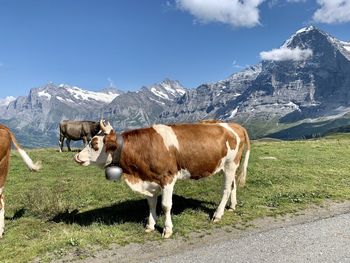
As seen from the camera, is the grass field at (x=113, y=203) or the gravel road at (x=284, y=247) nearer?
the gravel road at (x=284, y=247)

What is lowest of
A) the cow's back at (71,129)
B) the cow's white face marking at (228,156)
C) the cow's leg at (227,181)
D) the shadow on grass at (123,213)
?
A: the shadow on grass at (123,213)

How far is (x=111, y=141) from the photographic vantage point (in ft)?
43.1

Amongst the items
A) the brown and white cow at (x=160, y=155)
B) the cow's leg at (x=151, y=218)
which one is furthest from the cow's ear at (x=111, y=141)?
the cow's leg at (x=151, y=218)

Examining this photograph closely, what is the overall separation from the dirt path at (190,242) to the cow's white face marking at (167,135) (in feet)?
10.3

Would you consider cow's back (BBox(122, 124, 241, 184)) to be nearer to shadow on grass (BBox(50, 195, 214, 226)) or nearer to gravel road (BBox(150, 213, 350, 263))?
shadow on grass (BBox(50, 195, 214, 226))

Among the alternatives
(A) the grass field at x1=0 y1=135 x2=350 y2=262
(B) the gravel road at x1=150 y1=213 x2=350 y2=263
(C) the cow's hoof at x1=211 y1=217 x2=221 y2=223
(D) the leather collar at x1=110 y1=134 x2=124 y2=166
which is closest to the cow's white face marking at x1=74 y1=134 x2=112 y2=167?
(D) the leather collar at x1=110 y1=134 x2=124 y2=166

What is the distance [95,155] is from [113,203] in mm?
5415

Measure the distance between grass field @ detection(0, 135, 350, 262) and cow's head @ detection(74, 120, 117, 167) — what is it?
95.6 inches

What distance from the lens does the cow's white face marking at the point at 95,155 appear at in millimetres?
13086

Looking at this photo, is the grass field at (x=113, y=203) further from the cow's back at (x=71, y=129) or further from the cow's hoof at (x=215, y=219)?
the cow's back at (x=71, y=129)

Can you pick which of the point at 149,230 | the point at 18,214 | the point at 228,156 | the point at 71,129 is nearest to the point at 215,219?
the point at 228,156

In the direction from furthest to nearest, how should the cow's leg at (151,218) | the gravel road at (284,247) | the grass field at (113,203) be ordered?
the cow's leg at (151,218)
the grass field at (113,203)
the gravel road at (284,247)

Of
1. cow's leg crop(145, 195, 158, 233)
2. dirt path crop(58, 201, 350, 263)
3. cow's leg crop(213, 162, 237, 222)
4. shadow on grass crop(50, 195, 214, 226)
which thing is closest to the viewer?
dirt path crop(58, 201, 350, 263)

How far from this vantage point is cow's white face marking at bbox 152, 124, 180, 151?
13516mm
